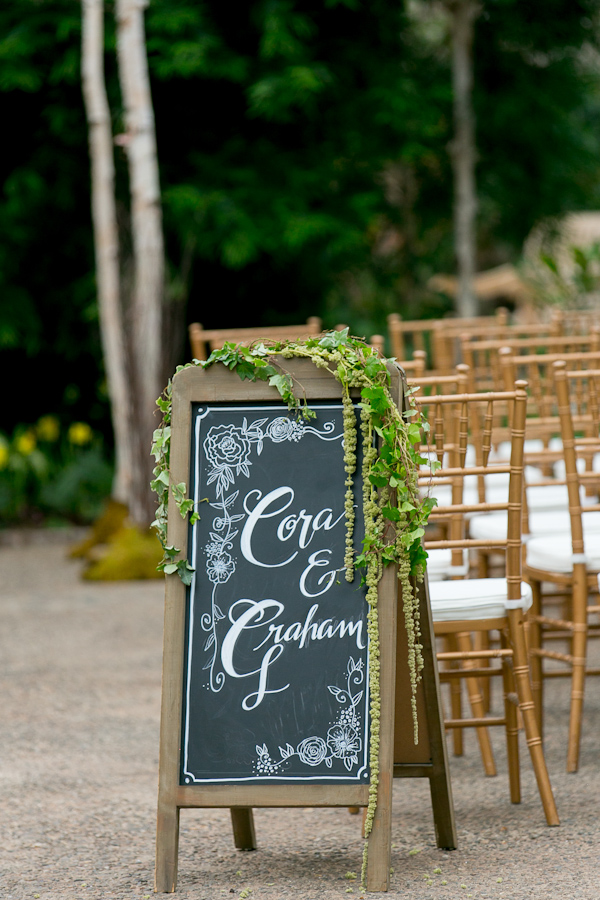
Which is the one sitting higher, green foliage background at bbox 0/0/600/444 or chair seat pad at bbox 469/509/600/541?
green foliage background at bbox 0/0/600/444

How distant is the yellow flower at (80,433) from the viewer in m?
10.4

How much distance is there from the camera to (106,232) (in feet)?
27.1

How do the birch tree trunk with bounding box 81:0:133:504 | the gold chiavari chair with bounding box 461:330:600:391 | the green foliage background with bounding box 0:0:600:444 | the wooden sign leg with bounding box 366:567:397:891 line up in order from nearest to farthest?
1. the wooden sign leg with bounding box 366:567:397:891
2. the gold chiavari chair with bounding box 461:330:600:391
3. the birch tree trunk with bounding box 81:0:133:504
4. the green foliage background with bounding box 0:0:600:444

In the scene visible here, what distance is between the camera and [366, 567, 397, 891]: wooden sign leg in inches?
104

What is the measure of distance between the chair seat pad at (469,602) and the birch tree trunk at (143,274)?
4.99 metres

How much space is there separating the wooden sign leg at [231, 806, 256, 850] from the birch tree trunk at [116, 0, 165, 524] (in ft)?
16.5

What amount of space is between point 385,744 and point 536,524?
1811mm

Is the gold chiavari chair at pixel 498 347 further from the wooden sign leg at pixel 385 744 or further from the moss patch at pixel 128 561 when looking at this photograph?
the moss patch at pixel 128 561

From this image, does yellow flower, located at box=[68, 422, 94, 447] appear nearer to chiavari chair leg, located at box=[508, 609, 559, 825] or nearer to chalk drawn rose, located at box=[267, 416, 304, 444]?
chiavari chair leg, located at box=[508, 609, 559, 825]

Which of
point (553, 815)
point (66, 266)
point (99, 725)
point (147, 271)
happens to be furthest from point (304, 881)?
point (66, 266)

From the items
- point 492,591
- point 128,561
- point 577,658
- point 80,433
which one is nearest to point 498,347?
point 577,658

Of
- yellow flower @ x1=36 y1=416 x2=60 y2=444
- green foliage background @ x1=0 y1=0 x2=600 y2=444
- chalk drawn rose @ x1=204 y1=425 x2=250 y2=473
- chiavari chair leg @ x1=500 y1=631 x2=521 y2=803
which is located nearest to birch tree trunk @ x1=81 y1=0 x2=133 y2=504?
green foliage background @ x1=0 y1=0 x2=600 y2=444

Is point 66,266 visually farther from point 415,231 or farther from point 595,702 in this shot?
Result: point 595,702

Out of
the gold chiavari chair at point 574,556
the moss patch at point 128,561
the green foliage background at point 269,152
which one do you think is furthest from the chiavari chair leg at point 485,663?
the green foliage background at point 269,152
